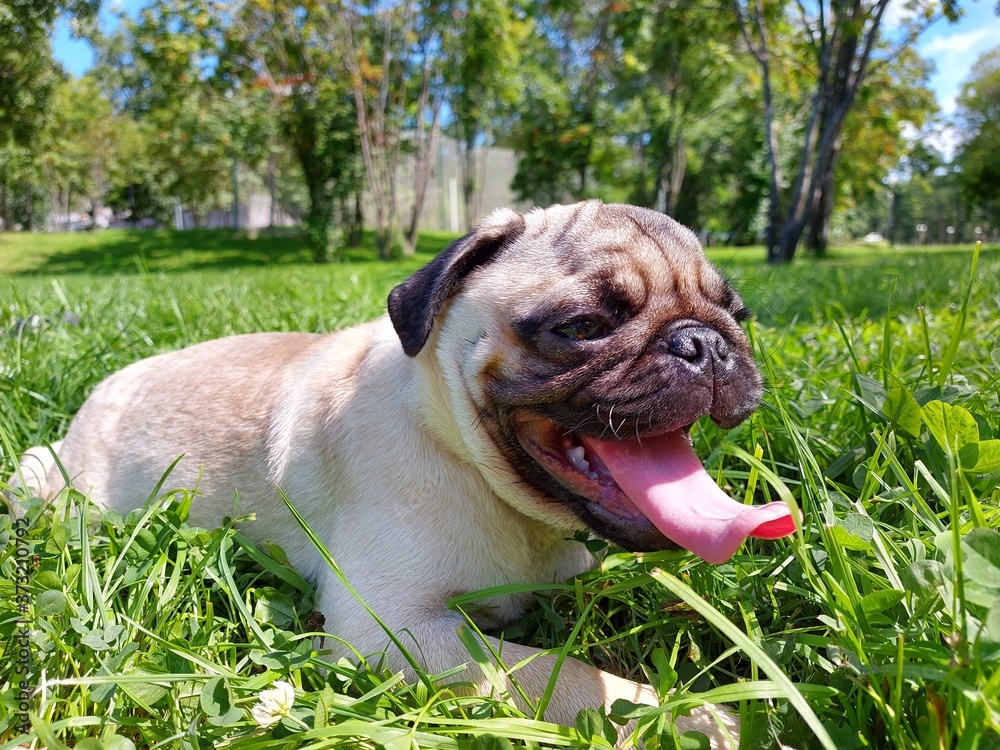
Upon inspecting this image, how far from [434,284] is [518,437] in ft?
2.04

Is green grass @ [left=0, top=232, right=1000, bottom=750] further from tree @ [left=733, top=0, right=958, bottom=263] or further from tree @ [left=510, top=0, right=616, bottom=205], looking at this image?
tree @ [left=510, top=0, right=616, bottom=205]

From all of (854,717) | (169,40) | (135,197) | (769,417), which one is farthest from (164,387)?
(135,197)

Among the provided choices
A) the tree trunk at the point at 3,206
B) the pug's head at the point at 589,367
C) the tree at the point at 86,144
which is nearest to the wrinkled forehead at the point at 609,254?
the pug's head at the point at 589,367

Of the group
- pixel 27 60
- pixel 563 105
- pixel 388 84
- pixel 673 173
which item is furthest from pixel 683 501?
pixel 563 105

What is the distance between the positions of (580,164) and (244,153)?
17.1m

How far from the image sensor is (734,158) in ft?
129

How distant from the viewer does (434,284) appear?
224 centimetres

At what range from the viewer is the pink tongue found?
5.46 ft

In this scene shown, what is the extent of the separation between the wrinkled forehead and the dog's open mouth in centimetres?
52

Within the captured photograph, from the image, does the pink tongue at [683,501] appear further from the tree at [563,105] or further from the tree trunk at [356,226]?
the tree at [563,105]

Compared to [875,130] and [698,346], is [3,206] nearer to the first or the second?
[875,130]

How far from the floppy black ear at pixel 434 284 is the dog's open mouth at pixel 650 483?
0.48 metres

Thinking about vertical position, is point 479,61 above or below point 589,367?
above

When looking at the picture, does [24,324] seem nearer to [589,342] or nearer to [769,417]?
[589,342]
